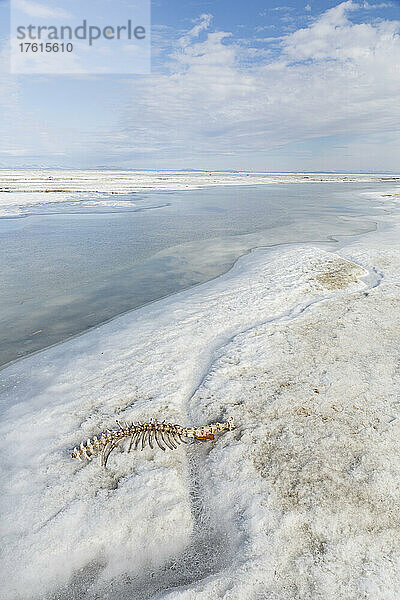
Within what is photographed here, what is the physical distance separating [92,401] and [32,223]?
19.6 m

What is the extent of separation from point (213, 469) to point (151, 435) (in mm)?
844

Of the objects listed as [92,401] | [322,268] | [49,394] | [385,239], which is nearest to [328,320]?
[322,268]

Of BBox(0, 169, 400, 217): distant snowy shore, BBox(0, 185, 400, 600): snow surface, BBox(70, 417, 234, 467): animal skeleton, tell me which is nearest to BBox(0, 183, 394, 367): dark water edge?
BBox(0, 185, 400, 600): snow surface

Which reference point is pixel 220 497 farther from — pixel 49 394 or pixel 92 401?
pixel 49 394

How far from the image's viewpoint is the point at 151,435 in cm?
443

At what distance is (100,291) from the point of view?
32.7 feet

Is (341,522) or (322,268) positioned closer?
(341,522)

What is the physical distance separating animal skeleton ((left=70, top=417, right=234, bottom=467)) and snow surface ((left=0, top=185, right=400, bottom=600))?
12 cm

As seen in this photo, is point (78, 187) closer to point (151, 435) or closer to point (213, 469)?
point (151, 435)

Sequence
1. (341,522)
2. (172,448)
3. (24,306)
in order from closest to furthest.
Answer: (341,522), (172,448), (24,306)

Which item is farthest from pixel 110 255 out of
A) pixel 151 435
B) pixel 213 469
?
pixel 213 469

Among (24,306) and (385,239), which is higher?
(385,239)

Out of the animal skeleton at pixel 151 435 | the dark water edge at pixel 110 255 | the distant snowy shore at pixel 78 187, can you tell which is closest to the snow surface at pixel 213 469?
the animal skeleton at pixel 151 435

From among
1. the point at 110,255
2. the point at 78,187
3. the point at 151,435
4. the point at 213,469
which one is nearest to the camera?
the point at 213,469
